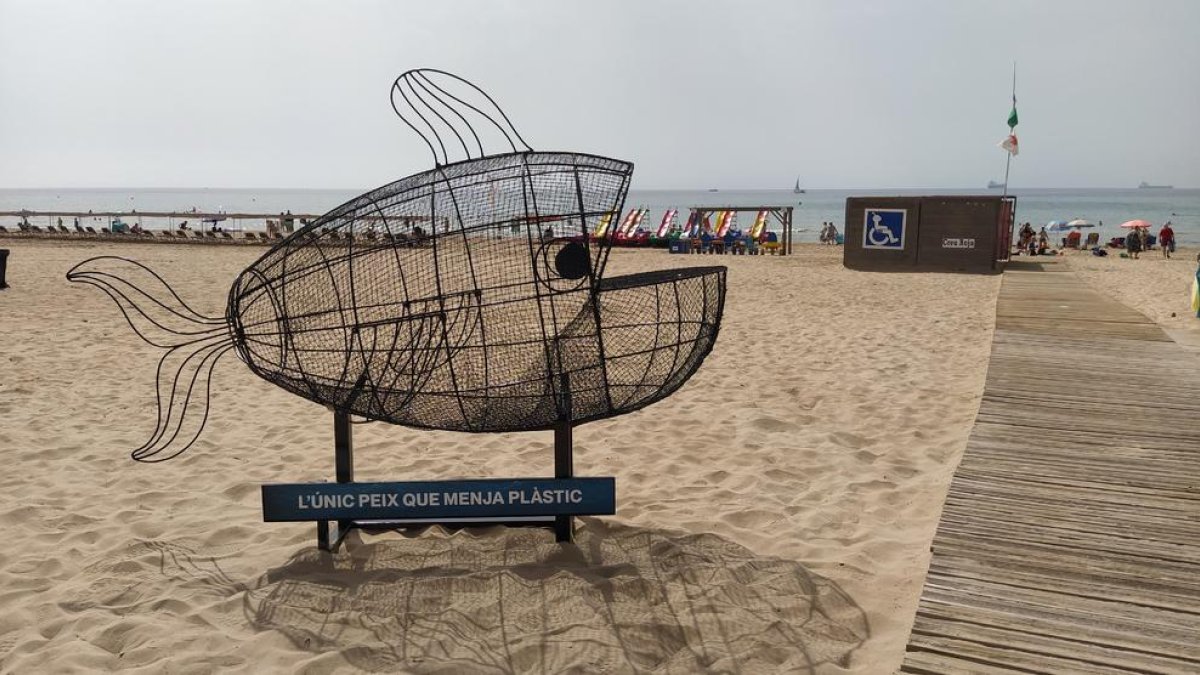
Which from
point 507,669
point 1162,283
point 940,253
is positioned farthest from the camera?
point 940,253

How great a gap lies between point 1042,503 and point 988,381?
10.3ft

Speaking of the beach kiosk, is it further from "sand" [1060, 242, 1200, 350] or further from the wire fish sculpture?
the wire fish sculpture

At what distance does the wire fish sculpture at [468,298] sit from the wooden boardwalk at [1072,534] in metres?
1.62

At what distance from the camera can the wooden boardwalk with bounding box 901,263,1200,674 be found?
123 inches

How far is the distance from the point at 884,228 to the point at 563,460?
61.1 feet

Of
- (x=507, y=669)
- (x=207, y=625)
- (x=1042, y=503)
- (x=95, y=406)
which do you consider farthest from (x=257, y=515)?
(x=1042, y=503)

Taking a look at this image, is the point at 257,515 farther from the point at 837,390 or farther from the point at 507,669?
the point at 837,390

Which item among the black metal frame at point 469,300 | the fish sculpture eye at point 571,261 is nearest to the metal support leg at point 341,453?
the black metal frame at point 469,300

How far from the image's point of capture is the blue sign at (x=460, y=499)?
13.2ft

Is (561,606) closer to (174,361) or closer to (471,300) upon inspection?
(471,300)

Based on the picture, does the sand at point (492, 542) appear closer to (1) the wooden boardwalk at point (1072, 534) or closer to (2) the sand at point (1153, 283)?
(1) the wooden boardwalk at point (1072, 534)

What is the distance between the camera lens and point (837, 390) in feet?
25.1

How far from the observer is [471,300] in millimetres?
3998

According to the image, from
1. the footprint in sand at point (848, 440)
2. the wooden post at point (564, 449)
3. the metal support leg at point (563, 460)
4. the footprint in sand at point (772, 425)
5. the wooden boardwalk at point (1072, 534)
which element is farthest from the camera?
the footprint in sand at point (772, 425)
